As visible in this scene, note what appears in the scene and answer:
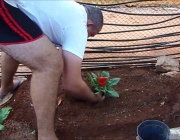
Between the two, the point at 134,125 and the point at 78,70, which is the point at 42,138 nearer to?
the point at 78,70

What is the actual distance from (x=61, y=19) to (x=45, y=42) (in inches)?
7.6

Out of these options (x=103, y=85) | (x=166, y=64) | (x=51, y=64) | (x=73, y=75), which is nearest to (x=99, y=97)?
(x=103, y=85)

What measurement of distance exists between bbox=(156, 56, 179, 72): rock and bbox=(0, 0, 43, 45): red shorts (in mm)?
1627

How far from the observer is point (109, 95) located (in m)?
3.01

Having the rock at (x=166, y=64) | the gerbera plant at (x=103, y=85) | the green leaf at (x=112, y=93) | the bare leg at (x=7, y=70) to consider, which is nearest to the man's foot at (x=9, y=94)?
the bare leg at (x=7, y=70)

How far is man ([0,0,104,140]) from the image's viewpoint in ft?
7.38

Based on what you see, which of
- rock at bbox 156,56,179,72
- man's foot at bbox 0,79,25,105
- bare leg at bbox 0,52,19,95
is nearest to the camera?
bare leg at bbox 0,52,19,95

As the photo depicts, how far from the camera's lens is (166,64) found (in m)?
3.50

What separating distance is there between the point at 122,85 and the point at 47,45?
4.12 feet

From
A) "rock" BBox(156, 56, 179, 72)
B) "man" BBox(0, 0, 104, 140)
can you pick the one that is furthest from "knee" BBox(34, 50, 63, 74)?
"rock" BBox(156, 56, 179, 72)

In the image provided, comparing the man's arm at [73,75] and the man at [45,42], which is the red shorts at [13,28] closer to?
the man at [45,42]

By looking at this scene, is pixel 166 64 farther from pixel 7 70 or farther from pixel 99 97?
pixel 7 70

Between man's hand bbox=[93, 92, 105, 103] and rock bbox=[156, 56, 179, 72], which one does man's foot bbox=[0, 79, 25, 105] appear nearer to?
man's hand bbox=[93, 92, 105, 103]

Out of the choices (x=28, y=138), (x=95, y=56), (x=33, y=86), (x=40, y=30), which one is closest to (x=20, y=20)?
(x=40, y=30)
